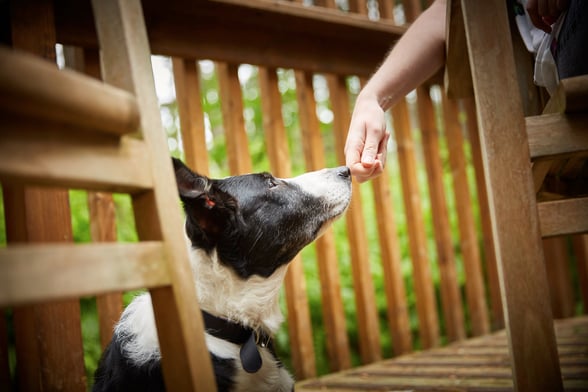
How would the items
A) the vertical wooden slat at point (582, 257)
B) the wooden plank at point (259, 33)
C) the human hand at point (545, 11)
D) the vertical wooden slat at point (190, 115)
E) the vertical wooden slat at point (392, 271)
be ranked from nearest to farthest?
the human hand at point (545, 11) < the wooden plank at point (259, 33) < the vertical wooden slat at point (190, 115) < the vertical wooden slat at point (392, 271) < the vertical wooden slat at point (582, 257)

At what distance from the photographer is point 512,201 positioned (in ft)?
3.79

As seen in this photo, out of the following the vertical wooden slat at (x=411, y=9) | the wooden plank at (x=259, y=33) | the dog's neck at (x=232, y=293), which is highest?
the vertical wooden slat at (x=411, y=9)

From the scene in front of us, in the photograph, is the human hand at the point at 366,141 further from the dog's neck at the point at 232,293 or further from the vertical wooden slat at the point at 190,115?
the vertical wooden slat at the point at 190,115

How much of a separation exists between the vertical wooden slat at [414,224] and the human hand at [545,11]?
1.54 meters

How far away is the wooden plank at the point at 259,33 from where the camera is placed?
213 centimetres

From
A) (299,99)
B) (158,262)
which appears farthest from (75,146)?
(299,99)

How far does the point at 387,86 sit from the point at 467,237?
1718mm

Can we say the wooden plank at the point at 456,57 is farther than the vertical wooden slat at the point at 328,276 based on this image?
No

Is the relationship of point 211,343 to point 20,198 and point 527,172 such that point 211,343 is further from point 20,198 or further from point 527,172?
point 527,172

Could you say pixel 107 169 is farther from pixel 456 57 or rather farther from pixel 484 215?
pixel 484 215

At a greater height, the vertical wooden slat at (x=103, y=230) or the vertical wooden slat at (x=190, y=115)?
the vertical wooden slat at (x=190, y=115)

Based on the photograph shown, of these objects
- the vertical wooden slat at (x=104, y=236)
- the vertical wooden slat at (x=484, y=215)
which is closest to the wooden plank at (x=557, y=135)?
the vertical wooden slat at (x=104, y=236)

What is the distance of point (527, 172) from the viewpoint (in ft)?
3.78

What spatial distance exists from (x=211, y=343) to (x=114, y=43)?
3.47 ft
